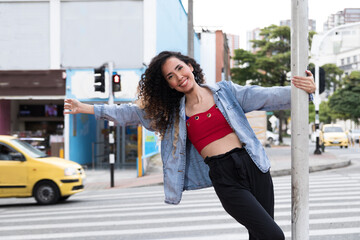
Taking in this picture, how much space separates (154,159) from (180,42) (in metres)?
11.6

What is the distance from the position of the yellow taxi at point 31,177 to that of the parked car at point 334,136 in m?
25.5

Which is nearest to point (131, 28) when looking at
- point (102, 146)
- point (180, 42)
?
point (102, 146)

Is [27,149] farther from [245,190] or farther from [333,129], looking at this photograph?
[333,129]

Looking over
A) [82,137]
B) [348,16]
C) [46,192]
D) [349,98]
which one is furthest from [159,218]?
[348,16]

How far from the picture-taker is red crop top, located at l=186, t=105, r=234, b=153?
3092 mm

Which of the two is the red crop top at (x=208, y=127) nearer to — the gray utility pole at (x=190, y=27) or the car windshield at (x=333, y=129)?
the gray utility pole at (x=190, y=27)

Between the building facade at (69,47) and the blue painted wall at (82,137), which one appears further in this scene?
the blue painted wall at (82,137)

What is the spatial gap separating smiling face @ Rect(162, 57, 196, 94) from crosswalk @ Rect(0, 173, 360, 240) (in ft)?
10.5

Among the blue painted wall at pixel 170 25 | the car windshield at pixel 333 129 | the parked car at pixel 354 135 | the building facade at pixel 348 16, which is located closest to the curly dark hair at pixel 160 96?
the blue painted wall at pixel 170 25

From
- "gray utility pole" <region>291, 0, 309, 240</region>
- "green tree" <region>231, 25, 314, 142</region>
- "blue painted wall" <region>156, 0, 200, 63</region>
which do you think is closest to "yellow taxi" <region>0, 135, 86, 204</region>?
"gray utility pole" <region>291, 0, 309, 240</region>

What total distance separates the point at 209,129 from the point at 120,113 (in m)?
0.70

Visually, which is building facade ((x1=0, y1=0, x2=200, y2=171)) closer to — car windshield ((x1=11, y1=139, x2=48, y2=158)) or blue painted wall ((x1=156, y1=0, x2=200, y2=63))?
blue painted wall ((x1=156, y1=0, x2=200, y2=63))

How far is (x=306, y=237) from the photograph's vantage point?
Result: 2768 millimetres

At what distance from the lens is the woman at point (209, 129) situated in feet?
9.71
